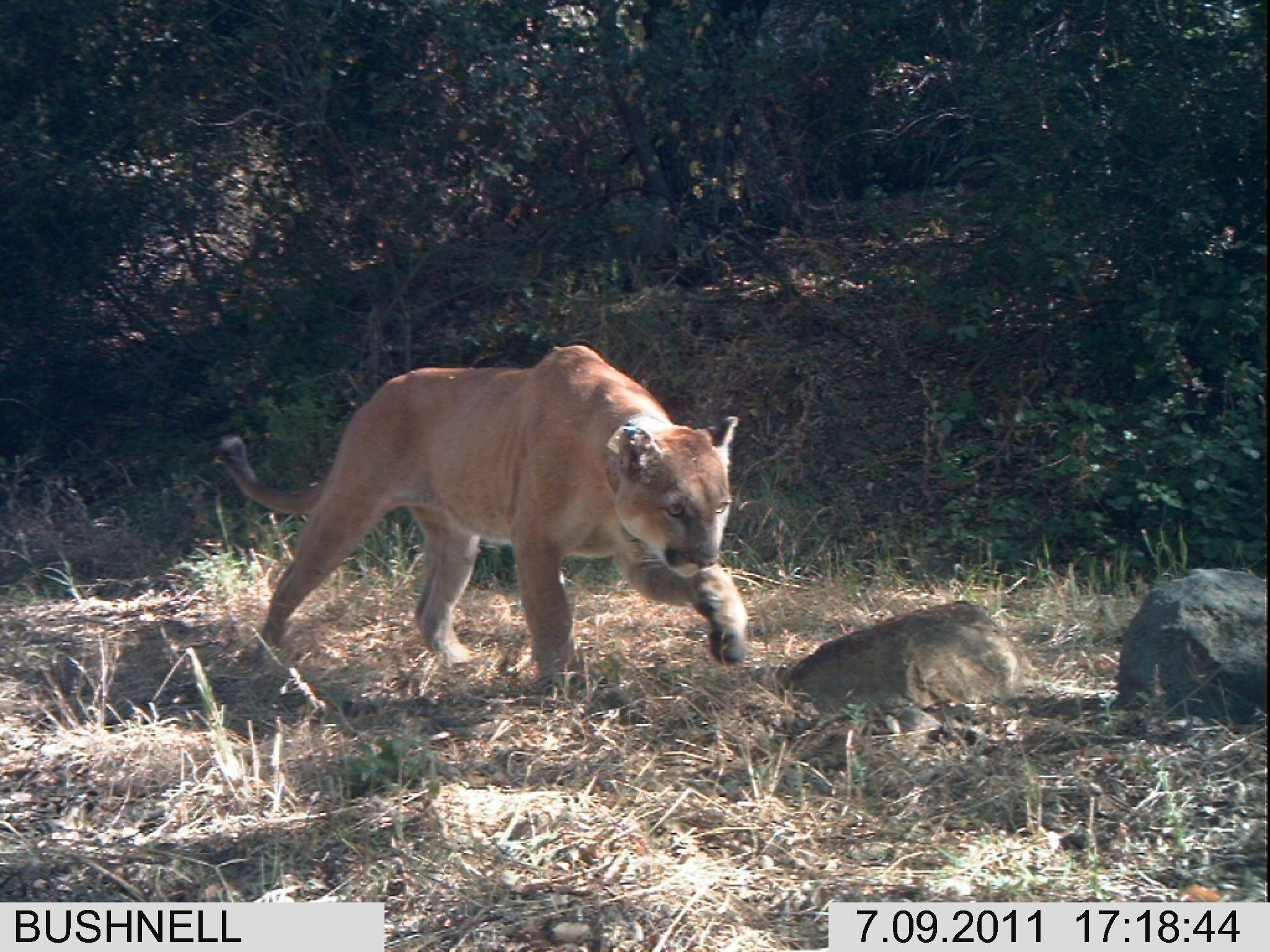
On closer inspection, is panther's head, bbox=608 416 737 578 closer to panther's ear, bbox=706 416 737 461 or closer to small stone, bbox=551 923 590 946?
panther's ear, bbox=706 416 737 461

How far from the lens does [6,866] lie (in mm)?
4574

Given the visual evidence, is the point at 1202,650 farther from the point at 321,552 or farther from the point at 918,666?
the point at 321,552

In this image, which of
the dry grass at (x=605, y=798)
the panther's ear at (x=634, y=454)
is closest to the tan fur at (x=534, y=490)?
the panther's ear at (x=634, y=454)

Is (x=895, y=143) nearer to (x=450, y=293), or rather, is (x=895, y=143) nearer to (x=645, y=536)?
(x=450, y=293)

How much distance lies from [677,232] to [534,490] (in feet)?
17.7

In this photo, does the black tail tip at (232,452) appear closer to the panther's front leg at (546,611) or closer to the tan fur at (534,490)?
the tan fur at (534,490)

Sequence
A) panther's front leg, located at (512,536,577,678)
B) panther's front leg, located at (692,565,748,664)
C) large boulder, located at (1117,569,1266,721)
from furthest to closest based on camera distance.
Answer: panther's front leg, located at (512,536,577,678) → panther's front leg, located at (692,565,748,664) → large boulder, located at (1117,569,1266,721)

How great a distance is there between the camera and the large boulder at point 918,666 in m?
5.34

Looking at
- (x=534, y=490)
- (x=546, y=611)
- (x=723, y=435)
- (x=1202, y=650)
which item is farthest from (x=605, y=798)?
(x=1202, y=650)

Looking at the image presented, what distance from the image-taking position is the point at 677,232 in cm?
1110

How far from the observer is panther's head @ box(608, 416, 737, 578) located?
18.6 ft

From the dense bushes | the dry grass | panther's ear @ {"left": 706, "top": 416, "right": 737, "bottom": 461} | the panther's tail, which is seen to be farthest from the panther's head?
the dense bushes

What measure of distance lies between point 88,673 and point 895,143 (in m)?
8.40

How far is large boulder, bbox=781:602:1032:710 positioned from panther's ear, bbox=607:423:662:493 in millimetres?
1009
